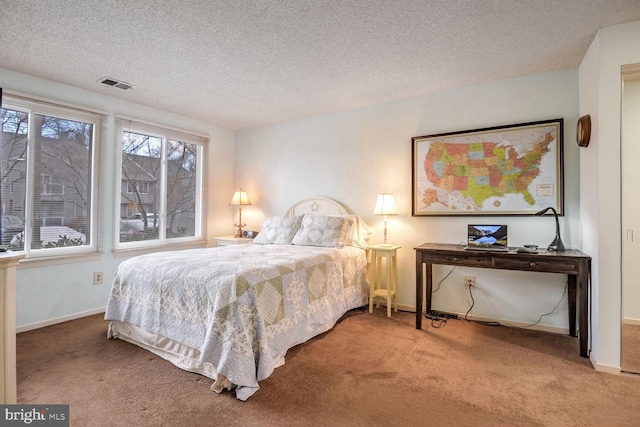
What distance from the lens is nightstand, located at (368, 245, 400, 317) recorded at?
3283mm

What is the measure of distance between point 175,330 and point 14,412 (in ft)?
2.71

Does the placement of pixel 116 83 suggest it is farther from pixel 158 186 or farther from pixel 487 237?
pixel 487 237

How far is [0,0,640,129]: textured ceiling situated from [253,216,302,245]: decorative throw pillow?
1484 millimetres

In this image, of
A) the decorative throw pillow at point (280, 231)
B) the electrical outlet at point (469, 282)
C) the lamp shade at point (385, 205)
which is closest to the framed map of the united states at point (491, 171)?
the lamp shade at point (385, 205)

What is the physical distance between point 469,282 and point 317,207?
198 centimetres

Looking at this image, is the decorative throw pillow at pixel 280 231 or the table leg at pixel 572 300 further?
the decorative throw pillow at pixel 280 231

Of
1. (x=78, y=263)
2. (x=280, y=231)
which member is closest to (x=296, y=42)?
(x=280, y=231)

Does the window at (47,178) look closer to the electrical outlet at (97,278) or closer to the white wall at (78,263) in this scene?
the white wall at (78,263)

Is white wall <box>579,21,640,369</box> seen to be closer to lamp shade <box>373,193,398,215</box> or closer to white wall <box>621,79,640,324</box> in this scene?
white wall <box>621,79,640,324</box>

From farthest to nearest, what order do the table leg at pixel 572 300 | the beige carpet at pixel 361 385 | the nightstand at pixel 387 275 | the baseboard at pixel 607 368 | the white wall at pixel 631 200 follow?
1. the nightstand at pixel 387 275
2. the table leg at pixel 572 300
3. the white wall at pixel 631 200
4. the baseboard at pixel 607 368
5. the beige carpet at pixel 361 385

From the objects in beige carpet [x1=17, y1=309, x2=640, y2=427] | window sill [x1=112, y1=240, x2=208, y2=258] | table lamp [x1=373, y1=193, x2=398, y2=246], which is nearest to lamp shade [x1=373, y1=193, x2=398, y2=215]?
table lamp [x1=373, y1=193, x2=398, y2=246]

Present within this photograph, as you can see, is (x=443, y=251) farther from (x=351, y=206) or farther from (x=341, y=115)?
(x=341, y=115)

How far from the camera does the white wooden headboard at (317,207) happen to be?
3.96m

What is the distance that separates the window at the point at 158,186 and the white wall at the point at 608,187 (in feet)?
14.3
